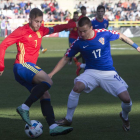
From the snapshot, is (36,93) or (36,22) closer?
(36,93)

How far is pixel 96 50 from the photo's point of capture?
5988 millimetres

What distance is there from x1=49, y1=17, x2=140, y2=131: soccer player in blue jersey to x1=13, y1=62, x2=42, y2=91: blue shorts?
27cm

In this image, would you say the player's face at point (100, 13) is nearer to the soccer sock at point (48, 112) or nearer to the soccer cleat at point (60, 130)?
the soccer sock at point (48, 112)

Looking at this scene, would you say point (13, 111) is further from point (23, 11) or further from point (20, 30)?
point (23, 11)

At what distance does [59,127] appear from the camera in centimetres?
545

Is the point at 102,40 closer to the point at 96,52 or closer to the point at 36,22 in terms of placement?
the point at 96,52

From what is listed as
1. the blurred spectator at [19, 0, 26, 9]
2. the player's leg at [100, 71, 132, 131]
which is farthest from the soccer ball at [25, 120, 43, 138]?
the blurred spectator at [19, 0, 26, 9]

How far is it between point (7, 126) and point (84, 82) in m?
1.44

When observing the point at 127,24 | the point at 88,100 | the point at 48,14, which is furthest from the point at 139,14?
the point at 88,100

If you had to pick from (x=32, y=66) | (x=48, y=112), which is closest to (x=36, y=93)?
(x=48, y=112)

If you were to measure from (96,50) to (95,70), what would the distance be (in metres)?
0.31

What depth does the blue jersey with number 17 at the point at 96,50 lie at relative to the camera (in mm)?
5965

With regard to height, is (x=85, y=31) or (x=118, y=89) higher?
(x=85, y=31)

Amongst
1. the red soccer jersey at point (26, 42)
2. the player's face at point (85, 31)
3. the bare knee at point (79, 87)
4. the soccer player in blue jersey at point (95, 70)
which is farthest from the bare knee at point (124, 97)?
the red soccer jersey at point (26, 42)
